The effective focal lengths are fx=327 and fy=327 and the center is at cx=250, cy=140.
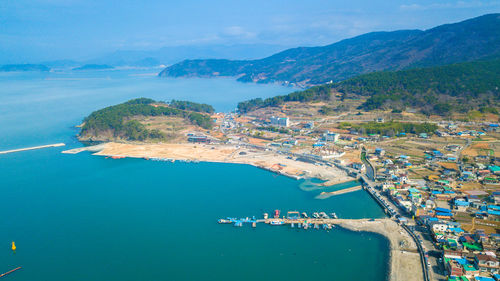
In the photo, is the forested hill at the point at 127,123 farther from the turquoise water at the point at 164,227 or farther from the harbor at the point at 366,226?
the harbor at the point at 366,226

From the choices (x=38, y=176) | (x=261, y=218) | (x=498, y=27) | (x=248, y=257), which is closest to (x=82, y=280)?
(x=248, y=257)

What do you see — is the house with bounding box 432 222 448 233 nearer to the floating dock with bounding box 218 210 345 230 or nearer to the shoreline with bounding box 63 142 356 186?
the floating dock with bounding box 218 210 345 230

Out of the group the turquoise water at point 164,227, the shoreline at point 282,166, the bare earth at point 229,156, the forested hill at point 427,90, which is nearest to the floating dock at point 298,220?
the turquoise water at point 164,227

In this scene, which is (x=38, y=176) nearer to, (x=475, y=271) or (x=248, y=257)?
(x=248, y=257)

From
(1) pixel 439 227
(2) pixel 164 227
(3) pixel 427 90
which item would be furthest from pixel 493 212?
(3) pixel 427 90

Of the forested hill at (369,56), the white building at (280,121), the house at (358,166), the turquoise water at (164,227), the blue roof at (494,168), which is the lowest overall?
the turquoise water at (164,227)

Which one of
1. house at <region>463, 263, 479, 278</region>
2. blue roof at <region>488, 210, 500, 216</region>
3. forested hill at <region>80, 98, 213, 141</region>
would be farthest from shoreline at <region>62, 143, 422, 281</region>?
blue roof at <region>488, 210, 500, 216</region>

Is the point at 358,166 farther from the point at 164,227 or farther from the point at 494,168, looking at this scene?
the point at 164,227
